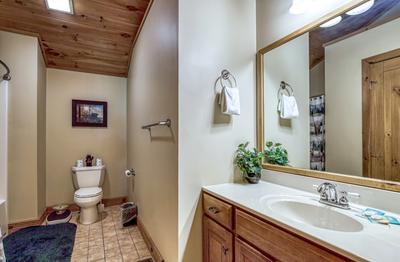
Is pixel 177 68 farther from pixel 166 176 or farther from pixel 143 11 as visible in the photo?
pixel 143 11

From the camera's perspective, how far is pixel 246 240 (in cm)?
111

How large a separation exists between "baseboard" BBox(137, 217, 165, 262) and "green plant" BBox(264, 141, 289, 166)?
4.02 ft

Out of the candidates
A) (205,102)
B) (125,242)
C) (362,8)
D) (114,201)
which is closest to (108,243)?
(125,242)

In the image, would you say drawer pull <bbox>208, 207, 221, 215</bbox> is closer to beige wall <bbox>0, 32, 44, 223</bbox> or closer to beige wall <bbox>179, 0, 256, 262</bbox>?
beige wall <bbox>179, 0, 256, 262</bbox>

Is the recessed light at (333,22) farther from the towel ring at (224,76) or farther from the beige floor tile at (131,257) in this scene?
the beige floor tile at (131,257)

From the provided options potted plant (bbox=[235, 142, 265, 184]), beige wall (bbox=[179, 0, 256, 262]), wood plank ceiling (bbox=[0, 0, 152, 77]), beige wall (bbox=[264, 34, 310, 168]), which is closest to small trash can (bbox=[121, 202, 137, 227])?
beige wall (bbox=[179, 0, 256, 262])

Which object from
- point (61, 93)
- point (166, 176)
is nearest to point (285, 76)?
point (166, 176)

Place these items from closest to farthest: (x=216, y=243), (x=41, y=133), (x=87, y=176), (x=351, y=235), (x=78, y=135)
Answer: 1. (x=351, y=235)
2. (x=216, y=243)
3. (x=41, y=133)
4. (x=87, y=176)
5. (x=78, y=135)

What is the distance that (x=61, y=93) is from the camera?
122 inches

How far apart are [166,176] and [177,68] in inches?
32.7

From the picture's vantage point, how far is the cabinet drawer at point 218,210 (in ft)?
4.05

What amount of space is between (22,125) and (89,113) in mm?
882

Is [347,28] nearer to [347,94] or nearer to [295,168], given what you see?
[347,94]

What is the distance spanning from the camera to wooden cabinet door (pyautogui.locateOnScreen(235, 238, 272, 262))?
101cm
